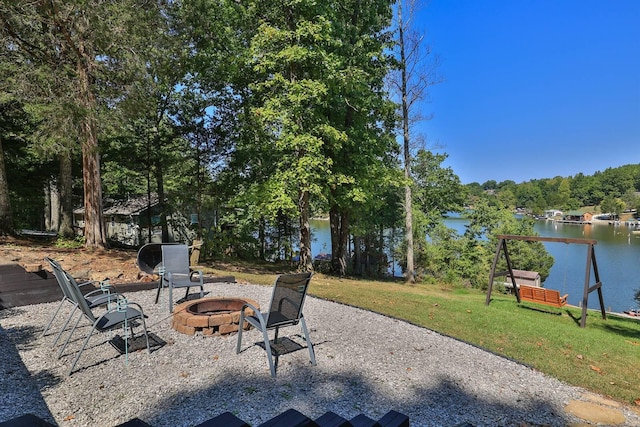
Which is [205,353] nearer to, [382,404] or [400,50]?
[382,404]

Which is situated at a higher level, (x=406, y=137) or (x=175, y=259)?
(x=406, y=137)

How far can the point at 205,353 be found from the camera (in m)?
3.63

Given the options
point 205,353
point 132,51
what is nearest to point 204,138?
point 132,51

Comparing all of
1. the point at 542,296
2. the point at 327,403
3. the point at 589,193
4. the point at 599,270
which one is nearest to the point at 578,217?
the point at 589,193

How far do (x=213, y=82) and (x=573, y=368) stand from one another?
525 inches

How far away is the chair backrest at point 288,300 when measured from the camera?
137 inches

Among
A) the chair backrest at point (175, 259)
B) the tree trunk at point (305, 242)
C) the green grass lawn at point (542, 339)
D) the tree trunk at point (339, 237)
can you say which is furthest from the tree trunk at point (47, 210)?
the green grass lawn at point (542, 339)

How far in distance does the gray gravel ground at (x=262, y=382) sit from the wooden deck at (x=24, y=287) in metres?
0.53

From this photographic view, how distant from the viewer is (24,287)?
16.5 ft

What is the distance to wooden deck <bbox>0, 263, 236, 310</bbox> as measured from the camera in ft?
16.0

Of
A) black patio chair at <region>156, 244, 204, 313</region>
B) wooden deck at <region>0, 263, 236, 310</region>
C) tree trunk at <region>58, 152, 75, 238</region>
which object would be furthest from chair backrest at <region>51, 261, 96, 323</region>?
tree trunk at <region>58, 152, 75, 238</region>

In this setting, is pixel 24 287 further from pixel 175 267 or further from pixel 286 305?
pixel 286 305

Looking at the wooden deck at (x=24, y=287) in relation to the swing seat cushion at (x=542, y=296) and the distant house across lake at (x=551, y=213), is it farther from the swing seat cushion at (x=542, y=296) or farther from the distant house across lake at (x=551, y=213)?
the distant house across lake at (x=551, y=213)

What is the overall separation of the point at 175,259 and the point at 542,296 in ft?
28.4
